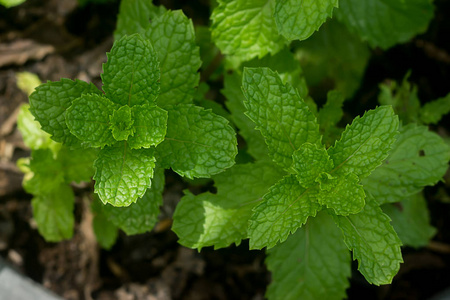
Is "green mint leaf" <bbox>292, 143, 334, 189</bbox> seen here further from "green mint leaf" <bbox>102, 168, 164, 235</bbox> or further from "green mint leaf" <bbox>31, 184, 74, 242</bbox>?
"green mint leaf" <bbox>31, 184, 74, 242</bbox>

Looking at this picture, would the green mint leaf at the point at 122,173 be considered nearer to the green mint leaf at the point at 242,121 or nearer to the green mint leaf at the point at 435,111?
the green mint leaf at the point at 242,121

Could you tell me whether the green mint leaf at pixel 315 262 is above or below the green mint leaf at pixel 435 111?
below

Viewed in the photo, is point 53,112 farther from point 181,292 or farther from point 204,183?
point 181,292

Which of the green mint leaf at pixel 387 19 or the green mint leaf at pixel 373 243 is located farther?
the green mint leaf at pixel 387 19

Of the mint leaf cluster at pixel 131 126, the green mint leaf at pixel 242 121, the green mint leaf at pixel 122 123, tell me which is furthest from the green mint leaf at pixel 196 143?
the green mint leaf at pixel 242 121

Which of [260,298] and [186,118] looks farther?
[260,298]

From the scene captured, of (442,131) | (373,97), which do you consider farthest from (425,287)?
(373,97)

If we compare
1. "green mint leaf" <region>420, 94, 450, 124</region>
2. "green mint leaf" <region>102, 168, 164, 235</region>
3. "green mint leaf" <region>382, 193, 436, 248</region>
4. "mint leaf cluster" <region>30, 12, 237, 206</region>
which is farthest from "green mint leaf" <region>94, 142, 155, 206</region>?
"green mint leaf" <region>420, 94, 450, 124</region>
